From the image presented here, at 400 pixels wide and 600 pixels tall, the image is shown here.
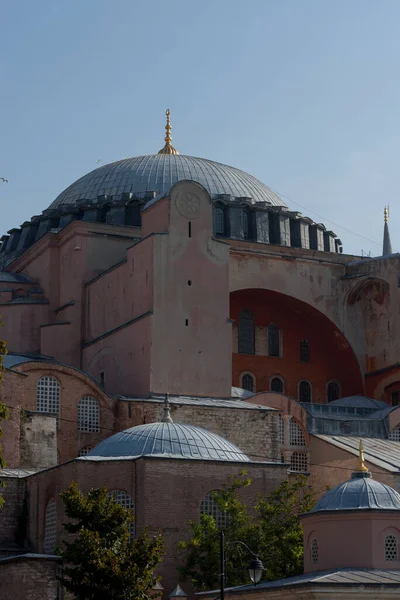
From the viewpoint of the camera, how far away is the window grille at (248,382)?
5359 centimetres

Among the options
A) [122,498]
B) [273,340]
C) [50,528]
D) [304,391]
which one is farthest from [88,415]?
[304,391]

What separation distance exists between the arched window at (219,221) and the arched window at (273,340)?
14.1 feet

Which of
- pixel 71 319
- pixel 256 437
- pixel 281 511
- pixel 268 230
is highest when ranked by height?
pixel 268 230

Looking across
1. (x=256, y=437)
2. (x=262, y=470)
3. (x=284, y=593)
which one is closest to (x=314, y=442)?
(x=256, y=437)

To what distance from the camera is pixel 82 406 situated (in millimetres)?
45000

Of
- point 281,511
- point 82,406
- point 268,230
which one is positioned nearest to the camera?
point 281,511

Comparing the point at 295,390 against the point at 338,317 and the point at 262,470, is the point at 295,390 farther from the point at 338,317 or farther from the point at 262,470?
the point at 262,470

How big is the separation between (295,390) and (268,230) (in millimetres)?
6850

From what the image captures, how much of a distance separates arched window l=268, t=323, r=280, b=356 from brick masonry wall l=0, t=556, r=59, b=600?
20.6 metres

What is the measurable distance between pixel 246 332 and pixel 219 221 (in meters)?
4.89

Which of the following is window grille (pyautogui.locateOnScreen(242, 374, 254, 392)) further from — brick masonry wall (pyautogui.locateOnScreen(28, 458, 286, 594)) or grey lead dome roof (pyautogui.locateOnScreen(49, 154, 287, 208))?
brick masonry wall (pyautogui.locateOnScreen(28, 458, 286, 594))

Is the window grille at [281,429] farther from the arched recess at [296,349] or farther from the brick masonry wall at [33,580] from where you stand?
the brick masonry wall at [33,580]

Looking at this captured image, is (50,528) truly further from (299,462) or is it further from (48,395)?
(299,462)

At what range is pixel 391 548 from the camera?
32.2 m
